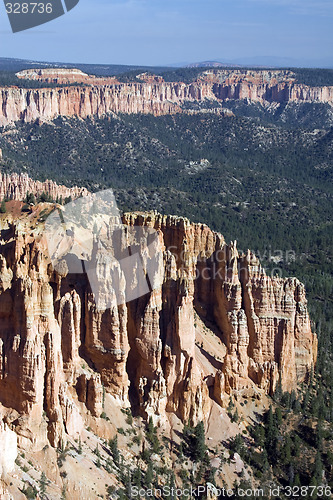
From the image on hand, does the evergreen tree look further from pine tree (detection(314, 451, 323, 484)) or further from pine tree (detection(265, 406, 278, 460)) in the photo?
pine tree (detection(314, 451, 323, 484))

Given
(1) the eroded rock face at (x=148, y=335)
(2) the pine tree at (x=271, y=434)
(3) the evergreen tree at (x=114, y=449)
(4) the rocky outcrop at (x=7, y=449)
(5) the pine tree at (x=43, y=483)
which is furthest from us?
(2) the pine tree at (x=271, y=434)

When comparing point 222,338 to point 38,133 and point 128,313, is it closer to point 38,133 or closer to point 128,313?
point 128,313

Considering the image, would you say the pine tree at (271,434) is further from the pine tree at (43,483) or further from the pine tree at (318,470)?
the pine tree at (43,483)

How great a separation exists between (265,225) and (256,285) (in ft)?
261

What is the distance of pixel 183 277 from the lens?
45594 mm

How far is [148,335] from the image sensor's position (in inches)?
1756

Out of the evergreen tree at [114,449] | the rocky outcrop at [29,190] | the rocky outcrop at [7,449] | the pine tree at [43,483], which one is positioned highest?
the rocky outcrop at [29,190]

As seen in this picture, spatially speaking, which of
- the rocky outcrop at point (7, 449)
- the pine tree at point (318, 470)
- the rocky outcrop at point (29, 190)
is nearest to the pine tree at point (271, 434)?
the pine tree at point (318, 470)

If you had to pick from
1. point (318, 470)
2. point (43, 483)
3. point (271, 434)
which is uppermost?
point (43, 483)

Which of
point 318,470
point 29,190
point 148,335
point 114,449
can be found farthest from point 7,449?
point 29,190

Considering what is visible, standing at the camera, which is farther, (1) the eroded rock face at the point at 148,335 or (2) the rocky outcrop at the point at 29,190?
(2) the rocky outcrop at the point at 29,190

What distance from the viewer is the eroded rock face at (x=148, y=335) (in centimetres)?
3862

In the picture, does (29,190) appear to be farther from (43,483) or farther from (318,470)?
(318,470)

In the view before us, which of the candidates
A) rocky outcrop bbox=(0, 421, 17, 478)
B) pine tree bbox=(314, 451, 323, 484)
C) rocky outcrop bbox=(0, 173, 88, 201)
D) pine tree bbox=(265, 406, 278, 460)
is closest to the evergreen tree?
rocky outcrop bbox=(0, 421, 17, 478)
